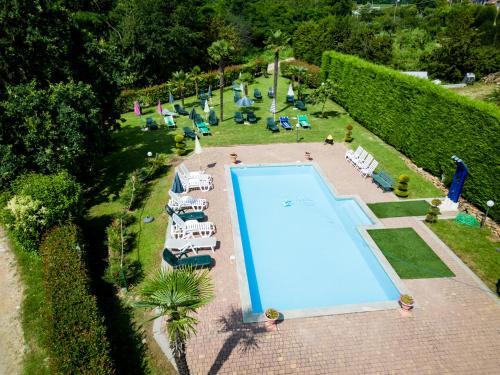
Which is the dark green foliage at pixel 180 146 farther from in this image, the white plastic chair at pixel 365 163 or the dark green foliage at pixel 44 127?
the white plastic chair at pixel 365 163

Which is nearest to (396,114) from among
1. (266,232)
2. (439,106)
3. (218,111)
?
(439,106)

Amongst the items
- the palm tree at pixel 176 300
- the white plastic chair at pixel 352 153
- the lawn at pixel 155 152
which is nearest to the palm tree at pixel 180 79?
the lawn at pixel 155 152

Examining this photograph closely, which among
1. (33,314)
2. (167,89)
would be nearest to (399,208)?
(33,314)

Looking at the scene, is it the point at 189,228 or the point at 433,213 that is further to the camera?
the point at 433,213

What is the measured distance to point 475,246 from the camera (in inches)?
573

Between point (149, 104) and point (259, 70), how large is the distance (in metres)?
17.4

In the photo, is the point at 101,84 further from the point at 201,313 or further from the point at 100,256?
the point at 201,313

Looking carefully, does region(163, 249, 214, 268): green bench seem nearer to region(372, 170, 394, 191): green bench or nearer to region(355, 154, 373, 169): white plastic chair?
region(372, 170, 394, 191): green bench

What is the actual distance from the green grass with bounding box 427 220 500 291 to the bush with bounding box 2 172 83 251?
50.2 feet

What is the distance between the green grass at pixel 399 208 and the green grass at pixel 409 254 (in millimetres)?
1297

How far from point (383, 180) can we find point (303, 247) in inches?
261

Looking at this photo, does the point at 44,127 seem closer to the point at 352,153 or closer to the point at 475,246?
the point at 352,153

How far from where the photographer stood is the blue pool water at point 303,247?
514 inches

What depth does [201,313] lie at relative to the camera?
11.5 meters
